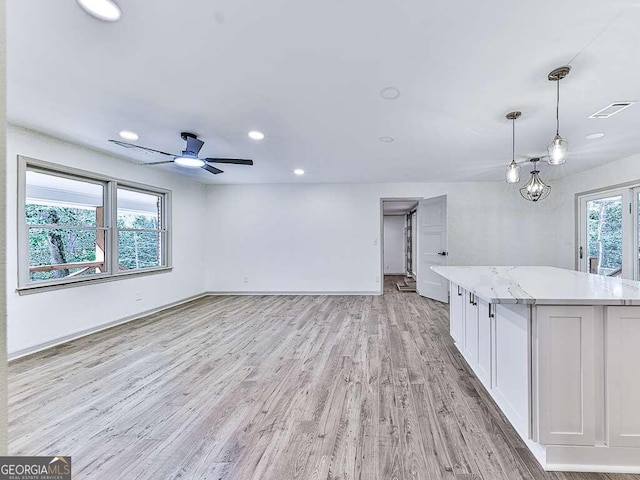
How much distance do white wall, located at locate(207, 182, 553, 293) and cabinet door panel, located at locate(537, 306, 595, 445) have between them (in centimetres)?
467

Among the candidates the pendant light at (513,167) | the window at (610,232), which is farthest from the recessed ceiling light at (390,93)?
the window at (610,232)

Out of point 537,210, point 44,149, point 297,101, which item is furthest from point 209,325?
point 537,210

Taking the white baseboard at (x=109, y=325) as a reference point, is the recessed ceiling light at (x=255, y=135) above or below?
above

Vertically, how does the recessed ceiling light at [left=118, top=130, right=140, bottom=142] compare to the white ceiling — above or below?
above

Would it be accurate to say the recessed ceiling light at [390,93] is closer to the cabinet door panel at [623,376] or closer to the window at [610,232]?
the cabinet door panel at [623,376]

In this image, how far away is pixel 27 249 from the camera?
10.2ft

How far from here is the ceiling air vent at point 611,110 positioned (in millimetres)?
2529

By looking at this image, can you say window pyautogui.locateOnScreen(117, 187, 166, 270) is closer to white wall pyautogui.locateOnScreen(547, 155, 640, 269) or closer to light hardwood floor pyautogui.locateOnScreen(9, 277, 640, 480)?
light hardwood floor pyautogui.locateOnScreen(9, 277, 640, 480)

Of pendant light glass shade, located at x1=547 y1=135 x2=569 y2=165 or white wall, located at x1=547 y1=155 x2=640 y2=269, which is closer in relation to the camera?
pendant light glass shade, located at x1=547 y1=135 x2=569 y2=165

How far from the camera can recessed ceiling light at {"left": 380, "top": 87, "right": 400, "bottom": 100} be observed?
2.29m

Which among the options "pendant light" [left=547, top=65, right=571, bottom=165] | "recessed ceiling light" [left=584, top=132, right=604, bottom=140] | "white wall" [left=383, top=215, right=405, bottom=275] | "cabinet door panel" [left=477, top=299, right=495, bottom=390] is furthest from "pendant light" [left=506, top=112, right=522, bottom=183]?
"white wall" [left=383, top=215, right=405, bottom=275]

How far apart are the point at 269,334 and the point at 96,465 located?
7.34 feet

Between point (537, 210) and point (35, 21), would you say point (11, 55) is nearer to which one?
point (35, 21)

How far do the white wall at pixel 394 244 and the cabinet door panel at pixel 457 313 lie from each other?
6802 millimetres
